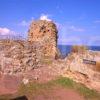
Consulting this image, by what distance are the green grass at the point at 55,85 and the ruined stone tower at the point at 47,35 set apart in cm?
398

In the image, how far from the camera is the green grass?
61.7 feet

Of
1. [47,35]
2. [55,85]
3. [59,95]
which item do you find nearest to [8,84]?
[55,85]

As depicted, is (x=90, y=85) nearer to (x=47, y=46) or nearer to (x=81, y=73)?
(x=81, y=73)

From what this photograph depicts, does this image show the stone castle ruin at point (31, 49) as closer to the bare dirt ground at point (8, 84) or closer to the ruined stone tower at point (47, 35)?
the ruined stone tower at point (47, 35)

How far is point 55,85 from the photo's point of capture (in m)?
20.3

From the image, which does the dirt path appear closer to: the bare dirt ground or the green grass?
the green grass

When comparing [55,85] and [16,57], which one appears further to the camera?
[16,57]

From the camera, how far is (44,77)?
70.0ft

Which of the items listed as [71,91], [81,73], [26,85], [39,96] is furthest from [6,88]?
[81,73]

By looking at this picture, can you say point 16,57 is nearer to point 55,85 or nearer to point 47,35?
point 47,35

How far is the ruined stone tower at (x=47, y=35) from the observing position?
24.3m

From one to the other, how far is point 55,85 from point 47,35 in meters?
5.93

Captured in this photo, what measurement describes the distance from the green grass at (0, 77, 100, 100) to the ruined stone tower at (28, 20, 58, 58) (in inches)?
157

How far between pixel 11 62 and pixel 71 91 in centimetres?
576
